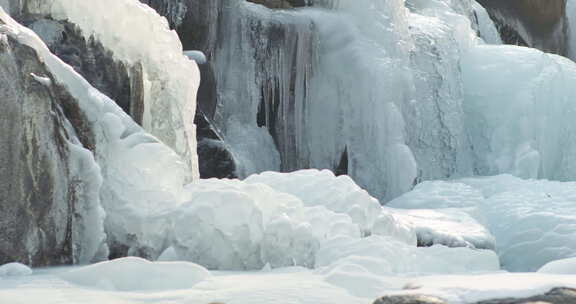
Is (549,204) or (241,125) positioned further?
(241,125)

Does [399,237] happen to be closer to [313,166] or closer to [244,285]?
[244,285]

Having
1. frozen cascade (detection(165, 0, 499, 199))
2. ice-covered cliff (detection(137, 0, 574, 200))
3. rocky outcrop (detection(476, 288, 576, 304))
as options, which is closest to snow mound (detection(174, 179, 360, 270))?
rocky outcrop (detection(476, 288, 576, 304))

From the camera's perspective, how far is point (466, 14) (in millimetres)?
13945

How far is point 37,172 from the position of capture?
4312mm

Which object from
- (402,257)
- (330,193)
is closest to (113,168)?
→ (402,257)

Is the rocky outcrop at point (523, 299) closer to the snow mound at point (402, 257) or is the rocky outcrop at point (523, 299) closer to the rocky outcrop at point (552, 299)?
the rocky outcrop at point (552, 299)

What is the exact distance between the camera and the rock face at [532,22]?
15984mm

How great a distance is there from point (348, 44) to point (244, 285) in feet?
22.8

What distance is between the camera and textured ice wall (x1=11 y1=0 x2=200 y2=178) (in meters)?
5.92

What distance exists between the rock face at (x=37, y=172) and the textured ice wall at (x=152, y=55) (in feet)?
4.32

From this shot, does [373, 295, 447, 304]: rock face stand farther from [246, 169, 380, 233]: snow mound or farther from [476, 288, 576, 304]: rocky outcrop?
[246, 169, 380, 233]: snow mound

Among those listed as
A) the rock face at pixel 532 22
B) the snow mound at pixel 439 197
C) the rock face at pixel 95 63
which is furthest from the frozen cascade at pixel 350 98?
the rock face at pixel 532 22

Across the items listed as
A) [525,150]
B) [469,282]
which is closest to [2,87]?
[469,282]

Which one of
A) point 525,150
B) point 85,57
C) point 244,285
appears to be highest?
point 85,57
